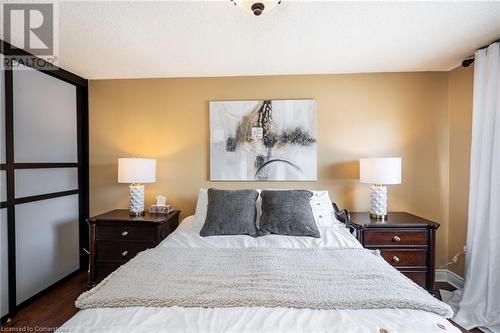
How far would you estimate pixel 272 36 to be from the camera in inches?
77.2

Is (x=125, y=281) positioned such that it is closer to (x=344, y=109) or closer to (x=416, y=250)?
(x=416, y=250)

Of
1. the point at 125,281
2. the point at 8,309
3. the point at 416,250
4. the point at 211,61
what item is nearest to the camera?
the point at 125,281

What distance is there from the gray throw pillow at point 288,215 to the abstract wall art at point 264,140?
0.52 meters

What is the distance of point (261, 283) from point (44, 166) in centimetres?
247

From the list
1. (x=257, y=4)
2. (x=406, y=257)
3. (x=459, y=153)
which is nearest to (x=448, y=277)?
(x=406, y=257)

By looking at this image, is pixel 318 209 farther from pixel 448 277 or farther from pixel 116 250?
pixel 116 250

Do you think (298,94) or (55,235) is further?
(298,94)

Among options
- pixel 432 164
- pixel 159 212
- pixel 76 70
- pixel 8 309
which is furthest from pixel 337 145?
pixel 8 309

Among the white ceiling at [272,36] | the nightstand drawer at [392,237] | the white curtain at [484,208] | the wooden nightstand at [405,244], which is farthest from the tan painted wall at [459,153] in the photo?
the nightstand drawer at [392,237]

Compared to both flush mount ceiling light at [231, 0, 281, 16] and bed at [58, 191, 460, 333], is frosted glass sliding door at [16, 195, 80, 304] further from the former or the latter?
flush mount ceiling light at [231, 0, 281, 16]

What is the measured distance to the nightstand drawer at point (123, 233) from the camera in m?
2.39

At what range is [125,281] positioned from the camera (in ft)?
4.04

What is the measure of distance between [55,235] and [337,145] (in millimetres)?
3190

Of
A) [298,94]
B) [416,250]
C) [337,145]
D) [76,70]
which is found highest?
[76,70]
